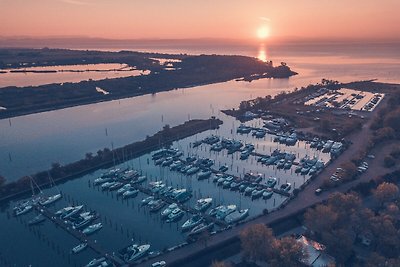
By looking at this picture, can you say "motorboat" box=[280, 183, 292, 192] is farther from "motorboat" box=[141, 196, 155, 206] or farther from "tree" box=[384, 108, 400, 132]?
"tree" box=[384, 108, 400, 132]

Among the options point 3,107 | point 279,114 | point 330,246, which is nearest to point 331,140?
point 279,114

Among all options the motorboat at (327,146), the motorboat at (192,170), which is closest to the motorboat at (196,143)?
the motorboat at (192,170)

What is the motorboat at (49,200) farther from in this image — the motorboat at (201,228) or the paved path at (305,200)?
the motorboat at (201,228)

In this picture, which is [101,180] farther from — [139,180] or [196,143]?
[196,143]

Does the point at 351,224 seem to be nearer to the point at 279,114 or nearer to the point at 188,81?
the point at 279,114

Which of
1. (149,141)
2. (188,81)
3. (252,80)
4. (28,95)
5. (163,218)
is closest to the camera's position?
(163,218)

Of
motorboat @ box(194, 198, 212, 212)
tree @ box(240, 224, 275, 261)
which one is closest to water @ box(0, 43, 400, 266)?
motorboat @ box(194, 198, 212, 212)
